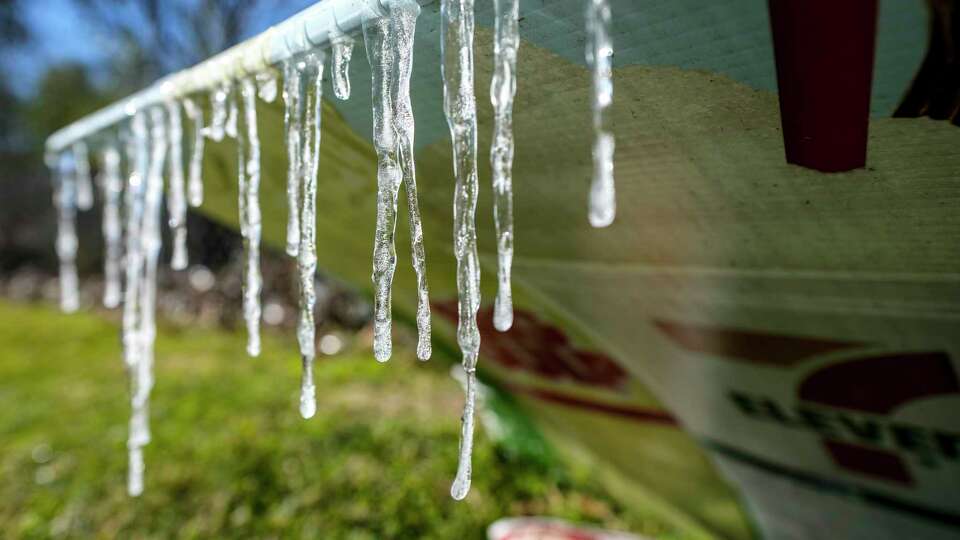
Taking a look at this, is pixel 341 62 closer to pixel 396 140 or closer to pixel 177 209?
pixel 396 140

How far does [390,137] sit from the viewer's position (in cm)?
107

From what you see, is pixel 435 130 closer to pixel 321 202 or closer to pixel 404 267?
pixel 321 202

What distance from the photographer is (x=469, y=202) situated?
1.10 metres

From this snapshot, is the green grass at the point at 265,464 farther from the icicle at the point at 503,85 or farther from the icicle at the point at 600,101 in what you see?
the icicle at the point at 600,101

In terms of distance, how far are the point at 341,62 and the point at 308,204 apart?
0.30 metres

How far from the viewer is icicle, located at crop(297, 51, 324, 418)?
1229mm

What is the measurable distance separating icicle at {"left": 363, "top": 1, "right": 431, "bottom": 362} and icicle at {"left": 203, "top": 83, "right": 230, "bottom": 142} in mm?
492

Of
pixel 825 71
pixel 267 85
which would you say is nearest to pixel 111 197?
pixel 267 85

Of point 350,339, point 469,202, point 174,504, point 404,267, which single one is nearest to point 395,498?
point 174,504

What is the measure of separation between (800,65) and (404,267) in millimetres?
1632

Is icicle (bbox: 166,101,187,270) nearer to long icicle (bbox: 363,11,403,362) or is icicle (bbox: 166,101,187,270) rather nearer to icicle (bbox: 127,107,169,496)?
icicle (bbox: 127,107,169,496)

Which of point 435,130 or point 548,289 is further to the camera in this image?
point 548,289

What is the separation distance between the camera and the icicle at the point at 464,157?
982mm

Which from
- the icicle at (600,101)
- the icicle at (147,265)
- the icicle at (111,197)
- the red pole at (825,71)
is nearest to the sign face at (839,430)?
the red pole at (825,71)
